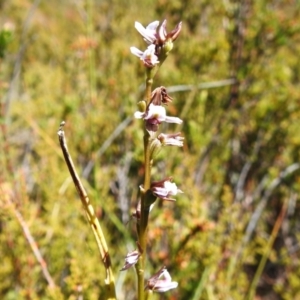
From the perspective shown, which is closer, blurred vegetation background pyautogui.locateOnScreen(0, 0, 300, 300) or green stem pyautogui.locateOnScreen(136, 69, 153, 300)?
green stem pyautogui.locateOnScreen(136, 69, 153, 300)

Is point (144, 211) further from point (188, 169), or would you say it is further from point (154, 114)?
point (188, 169)

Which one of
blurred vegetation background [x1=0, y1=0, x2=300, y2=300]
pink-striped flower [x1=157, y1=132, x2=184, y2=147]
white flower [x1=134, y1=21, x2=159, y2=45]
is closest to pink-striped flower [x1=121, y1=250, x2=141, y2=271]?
pink-striped flower [x1=157, y1=132, x2=184, y2=147]

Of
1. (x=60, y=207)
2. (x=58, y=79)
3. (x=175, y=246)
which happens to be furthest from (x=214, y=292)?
(x=58, y=79)

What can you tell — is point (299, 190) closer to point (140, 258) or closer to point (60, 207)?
point (60, 207)

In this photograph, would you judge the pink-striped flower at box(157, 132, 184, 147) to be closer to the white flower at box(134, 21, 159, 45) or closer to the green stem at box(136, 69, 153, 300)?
the green stem at box(136, 69, 153, 300)

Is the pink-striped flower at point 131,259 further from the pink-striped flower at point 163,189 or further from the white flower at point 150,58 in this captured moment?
the white flower at point 150,58

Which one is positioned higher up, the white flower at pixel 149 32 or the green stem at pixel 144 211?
the white flower at pixel 149 32

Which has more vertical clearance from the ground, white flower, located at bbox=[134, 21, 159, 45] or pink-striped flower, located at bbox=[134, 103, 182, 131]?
white flower, located at bbox=[134, 21, 159, 45]

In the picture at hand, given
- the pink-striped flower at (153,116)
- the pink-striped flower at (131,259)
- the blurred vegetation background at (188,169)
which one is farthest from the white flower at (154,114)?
the blurred vegetation background at (188,169)
